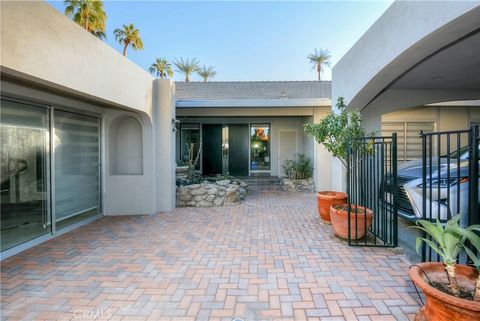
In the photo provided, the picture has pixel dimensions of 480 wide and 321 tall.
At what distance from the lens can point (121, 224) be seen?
5.06m

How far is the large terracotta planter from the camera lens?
5.21ft

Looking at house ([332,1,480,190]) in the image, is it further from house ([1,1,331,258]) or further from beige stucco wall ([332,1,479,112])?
house ([1,1,331,258])

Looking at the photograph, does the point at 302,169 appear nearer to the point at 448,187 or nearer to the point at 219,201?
the point at 219,201

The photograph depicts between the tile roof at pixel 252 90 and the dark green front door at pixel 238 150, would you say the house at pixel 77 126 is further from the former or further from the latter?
the dark green front door at pixel 238 150

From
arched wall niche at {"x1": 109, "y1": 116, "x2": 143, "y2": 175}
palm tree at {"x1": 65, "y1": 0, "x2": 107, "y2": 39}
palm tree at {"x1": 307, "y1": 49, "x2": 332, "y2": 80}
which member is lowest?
arched wall niche at {"x1": 109, "y1": 116, "x2": 143, "y2": 175}

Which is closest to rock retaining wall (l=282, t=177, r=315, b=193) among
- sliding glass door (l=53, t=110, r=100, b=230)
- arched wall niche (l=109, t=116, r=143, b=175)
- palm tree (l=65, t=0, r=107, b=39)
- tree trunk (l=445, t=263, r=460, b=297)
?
arched wall niche (l=109, t=116, r=143, b=175)

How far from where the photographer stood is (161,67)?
2286 cm

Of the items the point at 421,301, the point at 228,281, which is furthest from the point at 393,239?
the point at 228,281

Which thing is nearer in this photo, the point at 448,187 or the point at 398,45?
the point at 448,187

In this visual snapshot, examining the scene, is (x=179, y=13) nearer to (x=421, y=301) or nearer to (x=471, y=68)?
(x=471, y=68)

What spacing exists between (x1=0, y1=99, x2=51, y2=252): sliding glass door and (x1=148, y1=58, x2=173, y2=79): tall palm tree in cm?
2062

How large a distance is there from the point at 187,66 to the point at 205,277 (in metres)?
26.5

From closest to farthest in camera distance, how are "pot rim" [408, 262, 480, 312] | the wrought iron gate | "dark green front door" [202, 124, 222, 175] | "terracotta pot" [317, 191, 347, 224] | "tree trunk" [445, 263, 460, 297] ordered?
"pot rim" [408, 262, 480, 312], "tree trunk" [445, 263, 460, 297], the wrought iron gate, "terracotta pot" [317, 191, 347, 224], "dark green front door" [202, 124, 222, 175]

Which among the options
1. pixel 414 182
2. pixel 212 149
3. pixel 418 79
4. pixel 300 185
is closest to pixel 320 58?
pixel 212 149
